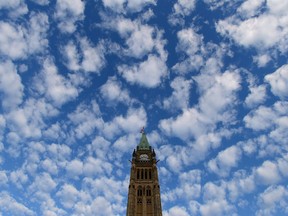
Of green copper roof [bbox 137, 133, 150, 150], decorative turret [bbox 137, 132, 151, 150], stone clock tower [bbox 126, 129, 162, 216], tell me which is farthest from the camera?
green copper roof [bbox 137, 133, 150, 150]

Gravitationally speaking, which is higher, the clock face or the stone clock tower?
the clock face

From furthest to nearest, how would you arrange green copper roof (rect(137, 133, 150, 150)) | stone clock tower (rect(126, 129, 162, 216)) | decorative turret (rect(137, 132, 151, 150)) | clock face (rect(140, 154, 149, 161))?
green copper roof (rect(137, 133, 150, 150)) < decorative turret (rect(137, 132, 151, 150)) < clock face (rect(140, 154, 149, 161)) < stone clock tower (rect(126, 129, 162, 216))

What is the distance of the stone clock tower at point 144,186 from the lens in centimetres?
10108

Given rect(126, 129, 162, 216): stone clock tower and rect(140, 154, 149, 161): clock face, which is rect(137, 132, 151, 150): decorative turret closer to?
rect(126, 129, 162, 216): stone clock tower

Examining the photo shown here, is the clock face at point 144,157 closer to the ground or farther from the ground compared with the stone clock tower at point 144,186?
farther from the ground

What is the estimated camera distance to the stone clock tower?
101 m

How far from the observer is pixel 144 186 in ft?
359

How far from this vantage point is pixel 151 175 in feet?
376

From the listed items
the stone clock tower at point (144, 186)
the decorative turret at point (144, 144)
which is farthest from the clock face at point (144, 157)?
the decorative turret at point (144, 144)

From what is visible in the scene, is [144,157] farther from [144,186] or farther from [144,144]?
[144,186]

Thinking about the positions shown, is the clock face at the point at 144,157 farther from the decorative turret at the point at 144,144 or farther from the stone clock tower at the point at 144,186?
the decorative turret at the point at 144,144

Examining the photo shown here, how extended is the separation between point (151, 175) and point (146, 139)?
29.9 m

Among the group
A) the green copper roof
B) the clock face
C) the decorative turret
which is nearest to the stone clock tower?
the clock face

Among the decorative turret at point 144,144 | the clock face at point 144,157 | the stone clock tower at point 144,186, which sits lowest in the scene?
the stone clock tower at point 144,186
